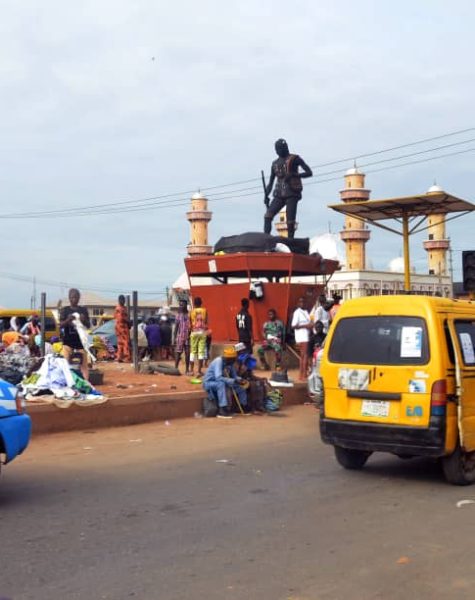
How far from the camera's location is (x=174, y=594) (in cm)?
446

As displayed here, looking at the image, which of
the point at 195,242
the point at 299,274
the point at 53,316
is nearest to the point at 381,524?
the point at 299,274

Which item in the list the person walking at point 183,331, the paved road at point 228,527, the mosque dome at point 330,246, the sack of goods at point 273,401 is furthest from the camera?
the mosque dome at point 330,246

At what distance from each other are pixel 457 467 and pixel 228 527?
2.62 metres

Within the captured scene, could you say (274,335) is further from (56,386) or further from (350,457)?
(350,457)

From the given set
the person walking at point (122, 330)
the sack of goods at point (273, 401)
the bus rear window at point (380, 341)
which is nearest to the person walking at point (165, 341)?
the person walking at point (122, 330)

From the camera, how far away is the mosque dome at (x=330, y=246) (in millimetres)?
77300

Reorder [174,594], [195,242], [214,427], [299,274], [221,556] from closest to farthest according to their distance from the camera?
[174,594], [221,556], [214,427], [299,274], [195,242]

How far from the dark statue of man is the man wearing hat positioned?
8264 mm

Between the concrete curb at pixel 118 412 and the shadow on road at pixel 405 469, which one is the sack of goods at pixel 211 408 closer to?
the concrete curb at pixel 118 412

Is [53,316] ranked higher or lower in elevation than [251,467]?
higher

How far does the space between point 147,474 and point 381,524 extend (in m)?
2.93

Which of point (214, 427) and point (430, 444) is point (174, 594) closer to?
point (430, 444)

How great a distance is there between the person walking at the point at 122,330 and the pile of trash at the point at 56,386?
7447mm

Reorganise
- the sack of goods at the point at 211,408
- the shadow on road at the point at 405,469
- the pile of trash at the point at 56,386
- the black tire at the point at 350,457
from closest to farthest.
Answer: the shadow on road at the point at 405,469, the black tire at the point at 350,457, the pile of trash at the point at 56,386, the sack of goods at the point at 211,408
